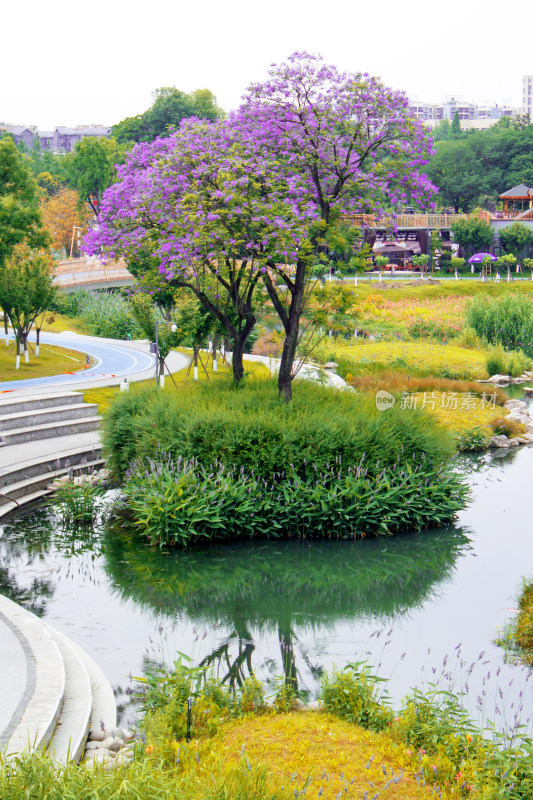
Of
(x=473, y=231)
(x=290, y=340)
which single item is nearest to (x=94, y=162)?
(x=473, y=231)

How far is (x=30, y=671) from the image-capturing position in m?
7.53

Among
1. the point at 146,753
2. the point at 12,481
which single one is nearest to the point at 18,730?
the point at 146,753

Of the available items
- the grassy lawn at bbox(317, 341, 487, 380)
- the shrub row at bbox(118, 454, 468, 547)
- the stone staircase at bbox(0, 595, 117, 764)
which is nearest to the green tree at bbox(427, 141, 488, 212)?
the grassy lawn at bbox(317, 341, 487, 380)

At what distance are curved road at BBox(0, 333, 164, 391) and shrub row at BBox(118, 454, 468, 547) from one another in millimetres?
10992

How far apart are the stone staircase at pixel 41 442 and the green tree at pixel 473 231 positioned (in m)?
55.9

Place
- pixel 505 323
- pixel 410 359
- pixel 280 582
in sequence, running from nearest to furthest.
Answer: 1. pixel 280 582
2. pixel 410 359
3. pixel 505 323

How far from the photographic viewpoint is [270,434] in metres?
13.7

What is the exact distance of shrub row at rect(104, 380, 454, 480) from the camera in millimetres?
13547

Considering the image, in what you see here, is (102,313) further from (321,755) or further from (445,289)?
(321,755)

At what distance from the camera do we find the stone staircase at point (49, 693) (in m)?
6.36

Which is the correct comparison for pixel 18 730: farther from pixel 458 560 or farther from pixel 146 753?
pixel 458 560

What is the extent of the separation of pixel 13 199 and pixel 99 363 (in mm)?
6788

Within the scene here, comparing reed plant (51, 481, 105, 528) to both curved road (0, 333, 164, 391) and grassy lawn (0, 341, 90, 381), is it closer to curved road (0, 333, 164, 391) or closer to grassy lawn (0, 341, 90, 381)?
curved road (0, 333, 164, 391)

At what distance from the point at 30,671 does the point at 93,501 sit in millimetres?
6827
